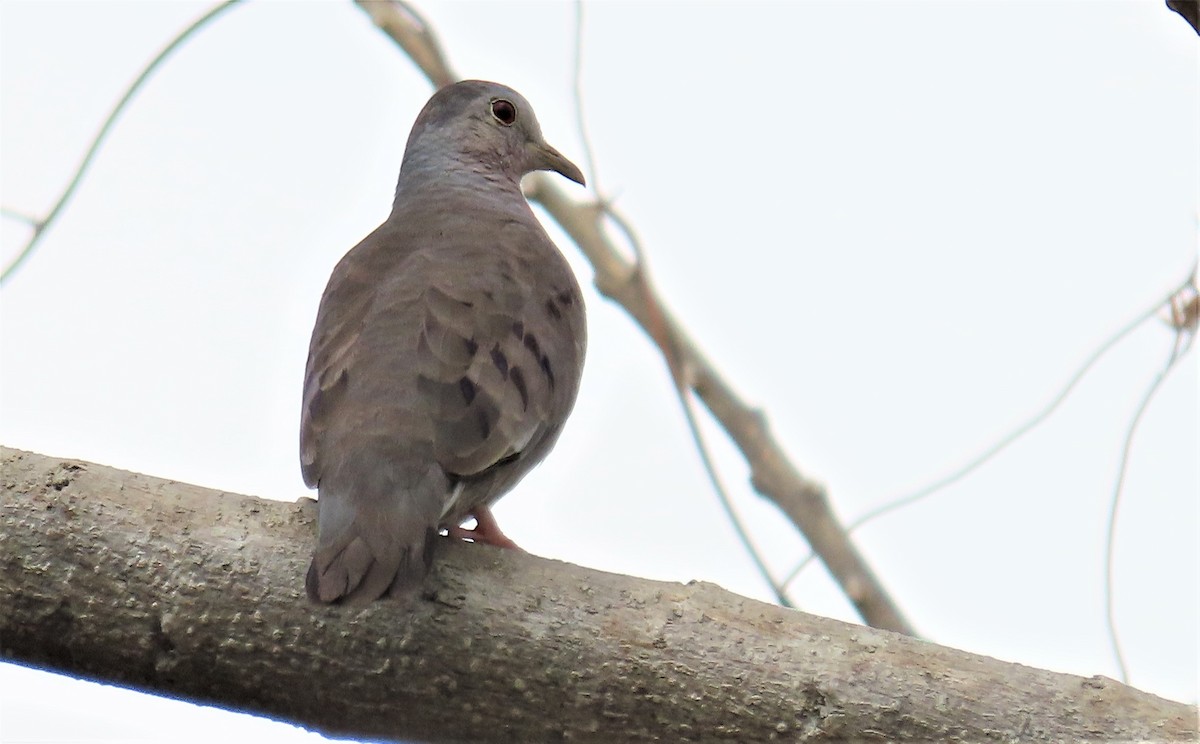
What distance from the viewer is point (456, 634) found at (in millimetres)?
2969

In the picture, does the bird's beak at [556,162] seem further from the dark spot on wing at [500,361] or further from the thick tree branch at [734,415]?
the dark spot on wing at [500,361]

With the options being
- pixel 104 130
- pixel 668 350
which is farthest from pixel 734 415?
pixel 104 130

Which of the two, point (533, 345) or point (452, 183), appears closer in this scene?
point (533, 345)

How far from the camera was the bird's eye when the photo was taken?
543cm

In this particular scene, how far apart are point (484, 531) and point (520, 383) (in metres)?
0.38

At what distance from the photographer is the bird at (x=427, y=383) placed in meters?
3.02

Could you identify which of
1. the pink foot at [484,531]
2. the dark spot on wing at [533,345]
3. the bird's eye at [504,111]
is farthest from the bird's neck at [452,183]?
the pink foot at [484,531]

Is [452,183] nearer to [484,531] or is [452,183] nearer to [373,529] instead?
[484,531]

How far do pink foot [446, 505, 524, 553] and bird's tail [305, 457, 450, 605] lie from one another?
0.88 feet

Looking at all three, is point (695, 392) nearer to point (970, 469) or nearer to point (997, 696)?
point (970, 469)

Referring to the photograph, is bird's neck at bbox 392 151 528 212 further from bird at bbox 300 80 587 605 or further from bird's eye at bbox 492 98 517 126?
bird's eye at bbox 492 98 517 126

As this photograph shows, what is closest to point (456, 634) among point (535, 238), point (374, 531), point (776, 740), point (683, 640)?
point (374, 531)

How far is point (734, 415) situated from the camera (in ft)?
16.9

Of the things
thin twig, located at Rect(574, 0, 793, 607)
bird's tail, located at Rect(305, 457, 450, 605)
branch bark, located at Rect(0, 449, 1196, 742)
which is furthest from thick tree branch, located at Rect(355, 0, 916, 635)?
branch bark, located at Rect(0, 449, 1196, 742)
